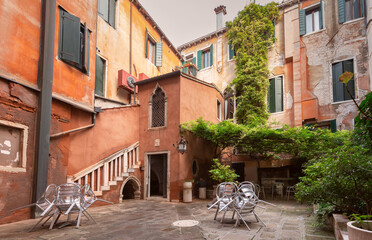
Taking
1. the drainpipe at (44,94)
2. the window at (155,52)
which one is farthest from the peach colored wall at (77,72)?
the window at (155,52)

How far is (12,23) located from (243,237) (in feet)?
23.8

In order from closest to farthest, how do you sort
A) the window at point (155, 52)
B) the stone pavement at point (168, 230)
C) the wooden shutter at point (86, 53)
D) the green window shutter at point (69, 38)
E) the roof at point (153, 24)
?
the stone pavement at point (168, 230)
the green window shutter at point (69, 38)
the wooden shutter at point (86, 53)
the roof at point (153, 24)
the window at point (155, 52)

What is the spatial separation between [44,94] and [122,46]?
6832mm

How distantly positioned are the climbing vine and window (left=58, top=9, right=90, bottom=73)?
891cm

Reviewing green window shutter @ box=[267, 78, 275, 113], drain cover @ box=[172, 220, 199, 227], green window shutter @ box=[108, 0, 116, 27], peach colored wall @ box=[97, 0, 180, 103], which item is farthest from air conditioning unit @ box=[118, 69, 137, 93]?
drain cover @ box=[172, 220, 199, 227]

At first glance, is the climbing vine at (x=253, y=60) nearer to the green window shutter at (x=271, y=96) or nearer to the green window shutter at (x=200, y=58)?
the green window shutter at (x=271, y=96)

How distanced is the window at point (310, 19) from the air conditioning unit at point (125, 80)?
30.6 ft

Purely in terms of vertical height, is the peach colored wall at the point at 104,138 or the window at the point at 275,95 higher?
the window at the point at 275,95

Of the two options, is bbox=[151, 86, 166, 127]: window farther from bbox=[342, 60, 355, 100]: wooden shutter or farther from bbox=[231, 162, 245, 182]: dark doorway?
bbox=[342, 60, 355, 100]: wooden shutter

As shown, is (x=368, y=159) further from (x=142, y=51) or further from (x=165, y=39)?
(x=165, y=39)

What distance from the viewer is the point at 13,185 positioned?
6.18 metres

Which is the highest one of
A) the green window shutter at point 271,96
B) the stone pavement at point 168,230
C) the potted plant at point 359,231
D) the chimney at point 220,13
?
the chimney at point 220,13

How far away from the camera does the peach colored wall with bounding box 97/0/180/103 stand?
11.9 metres

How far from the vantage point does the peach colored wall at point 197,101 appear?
10990mm
